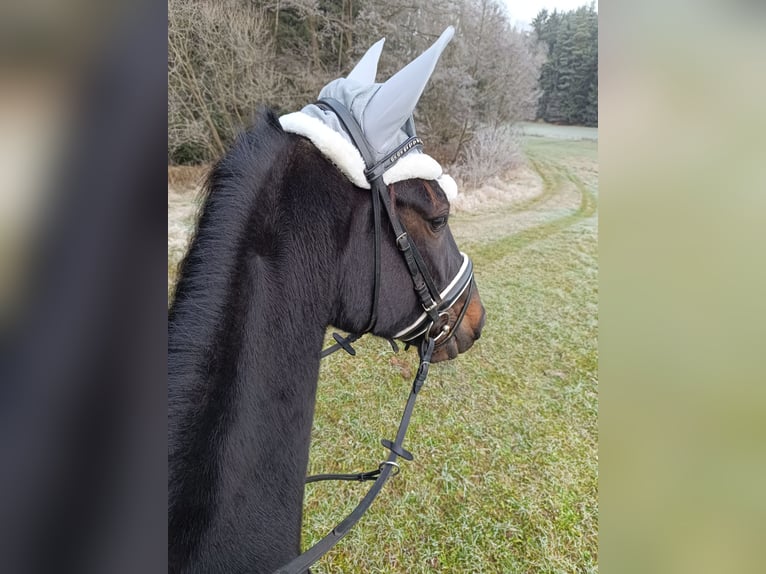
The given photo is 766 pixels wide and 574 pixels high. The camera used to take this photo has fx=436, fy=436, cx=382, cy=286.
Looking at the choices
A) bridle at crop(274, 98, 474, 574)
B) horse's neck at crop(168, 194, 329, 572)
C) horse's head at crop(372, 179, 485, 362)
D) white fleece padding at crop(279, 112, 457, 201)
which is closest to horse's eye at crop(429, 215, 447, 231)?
horse's head at crop(372, 179, 485, 362)

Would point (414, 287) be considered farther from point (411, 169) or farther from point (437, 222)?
point (411, 169)

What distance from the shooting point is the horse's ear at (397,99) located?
1.25 m

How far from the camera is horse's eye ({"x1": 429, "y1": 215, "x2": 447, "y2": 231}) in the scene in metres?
1.54

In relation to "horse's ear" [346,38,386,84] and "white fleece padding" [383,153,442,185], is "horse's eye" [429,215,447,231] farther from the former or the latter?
"horse's ear" [346,38,386,84]

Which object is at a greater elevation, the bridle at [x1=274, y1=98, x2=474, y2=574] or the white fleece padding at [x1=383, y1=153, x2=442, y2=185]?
the white fleece padding at [x1=383, y1=153, x2=442, y2=185]

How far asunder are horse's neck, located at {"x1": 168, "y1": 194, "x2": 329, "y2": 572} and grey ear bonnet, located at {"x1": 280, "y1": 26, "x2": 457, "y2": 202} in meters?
0.35

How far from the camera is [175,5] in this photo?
3.41 m

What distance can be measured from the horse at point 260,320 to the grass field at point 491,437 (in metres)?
1.10

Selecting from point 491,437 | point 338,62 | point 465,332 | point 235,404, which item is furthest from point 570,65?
point 338,62

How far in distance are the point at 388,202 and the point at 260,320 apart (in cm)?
53
